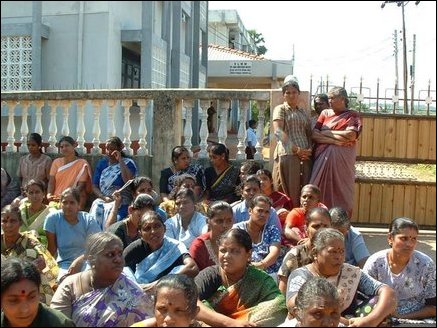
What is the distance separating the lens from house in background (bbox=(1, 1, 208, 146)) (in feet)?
7.41

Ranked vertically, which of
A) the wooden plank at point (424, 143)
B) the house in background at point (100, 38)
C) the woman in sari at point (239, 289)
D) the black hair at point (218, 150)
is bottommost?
the woman in sari at point (239, 289)

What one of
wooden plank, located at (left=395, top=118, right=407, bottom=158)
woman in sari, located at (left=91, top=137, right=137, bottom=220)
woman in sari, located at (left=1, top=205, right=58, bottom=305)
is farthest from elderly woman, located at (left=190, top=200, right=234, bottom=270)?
wooden plank, located at (left=395, top=118, right=407, bottom=158)

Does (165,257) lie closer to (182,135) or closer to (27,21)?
(27,21)

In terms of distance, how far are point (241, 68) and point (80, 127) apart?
293 inches

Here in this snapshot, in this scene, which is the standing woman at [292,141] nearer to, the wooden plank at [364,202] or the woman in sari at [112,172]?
the wooden plank at [364,202]

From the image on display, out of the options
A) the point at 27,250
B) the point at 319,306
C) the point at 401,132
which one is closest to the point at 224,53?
the point at 401,132

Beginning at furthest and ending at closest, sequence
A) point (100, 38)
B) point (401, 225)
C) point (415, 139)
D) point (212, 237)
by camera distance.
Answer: point (100, 38)
point (415, 139)
point (212, 237)
point (401, 225)

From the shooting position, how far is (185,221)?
177 inches

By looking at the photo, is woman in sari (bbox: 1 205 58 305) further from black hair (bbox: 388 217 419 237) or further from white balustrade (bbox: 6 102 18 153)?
white balustrade (bbox: 6 102 18 153)

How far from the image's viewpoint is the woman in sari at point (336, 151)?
5.12 meters

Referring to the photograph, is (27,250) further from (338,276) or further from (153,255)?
(338,276)

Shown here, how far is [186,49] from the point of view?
234 inches

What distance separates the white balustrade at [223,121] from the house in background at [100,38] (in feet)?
2.02

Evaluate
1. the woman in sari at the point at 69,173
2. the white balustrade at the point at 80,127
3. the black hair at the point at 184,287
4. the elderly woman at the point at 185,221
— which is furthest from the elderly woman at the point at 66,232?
the white balustrade at the point at 80,127
